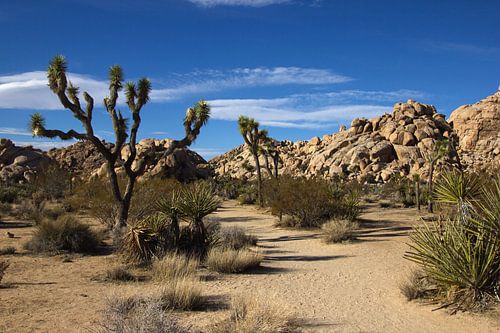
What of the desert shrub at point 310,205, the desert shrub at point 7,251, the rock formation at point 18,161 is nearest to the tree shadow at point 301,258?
the desert shrub at point 310,205

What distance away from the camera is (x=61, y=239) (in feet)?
41.8

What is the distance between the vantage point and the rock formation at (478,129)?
59.5 metres

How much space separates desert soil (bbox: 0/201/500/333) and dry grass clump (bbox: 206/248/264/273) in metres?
0.28

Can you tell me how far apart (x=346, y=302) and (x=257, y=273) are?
115 inches

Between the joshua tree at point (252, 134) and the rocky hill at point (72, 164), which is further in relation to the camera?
the rocky hill at point (72, 164)

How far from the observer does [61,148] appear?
214 feet

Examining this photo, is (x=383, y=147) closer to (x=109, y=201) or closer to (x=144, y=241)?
(x=109, y=201)

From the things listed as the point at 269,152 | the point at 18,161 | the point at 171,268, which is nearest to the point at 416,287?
the point at 171,268

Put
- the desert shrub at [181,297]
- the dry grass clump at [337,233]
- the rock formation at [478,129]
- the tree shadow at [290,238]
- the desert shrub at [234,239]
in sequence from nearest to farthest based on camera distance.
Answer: the desert shrub at [181,297], the desert shrub at [234,239], the dry grass clump at [337,233], the tree shadow at [290,238], the rock formation at [478,129]

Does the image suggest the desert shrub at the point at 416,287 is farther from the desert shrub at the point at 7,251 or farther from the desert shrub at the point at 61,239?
the desert shrub at the point at 7,251

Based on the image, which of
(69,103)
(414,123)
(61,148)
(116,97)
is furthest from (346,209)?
(61,148)

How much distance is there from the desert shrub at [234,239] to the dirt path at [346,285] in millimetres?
605

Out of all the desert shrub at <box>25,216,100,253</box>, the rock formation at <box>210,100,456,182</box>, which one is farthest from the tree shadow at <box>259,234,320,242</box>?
the rock formation at <box>210,100,456,182</box>

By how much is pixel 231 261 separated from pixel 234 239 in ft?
9.10
